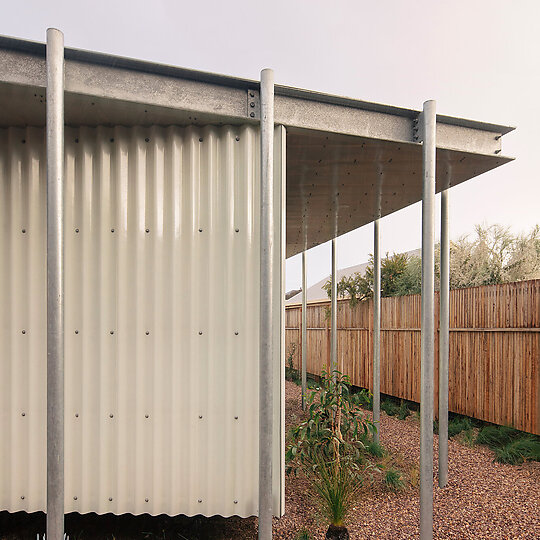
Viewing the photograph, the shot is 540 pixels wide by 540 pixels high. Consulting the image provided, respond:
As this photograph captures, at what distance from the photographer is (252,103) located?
2.68 m

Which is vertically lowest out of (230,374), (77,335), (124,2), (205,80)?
(230,374)

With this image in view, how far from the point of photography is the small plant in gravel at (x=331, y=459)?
2969 millimetres

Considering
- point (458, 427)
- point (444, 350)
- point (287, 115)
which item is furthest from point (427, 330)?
point (458, 427)

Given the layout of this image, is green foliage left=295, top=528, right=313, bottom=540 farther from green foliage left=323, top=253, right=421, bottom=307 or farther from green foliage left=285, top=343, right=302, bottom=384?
green foliage left=285, top=343, right=302, bottom=384

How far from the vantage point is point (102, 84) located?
238 cm

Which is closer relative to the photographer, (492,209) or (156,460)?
(156,460)

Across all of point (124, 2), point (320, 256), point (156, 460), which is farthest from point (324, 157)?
point (124, 2)

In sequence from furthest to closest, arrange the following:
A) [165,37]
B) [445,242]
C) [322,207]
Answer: [165,37] < [322,207] < [445,242]

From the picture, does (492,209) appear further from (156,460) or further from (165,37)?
(156,460)

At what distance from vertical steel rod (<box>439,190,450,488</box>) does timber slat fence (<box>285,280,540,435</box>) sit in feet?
4.59

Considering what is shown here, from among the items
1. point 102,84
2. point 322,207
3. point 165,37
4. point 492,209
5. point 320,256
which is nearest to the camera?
point 102,84

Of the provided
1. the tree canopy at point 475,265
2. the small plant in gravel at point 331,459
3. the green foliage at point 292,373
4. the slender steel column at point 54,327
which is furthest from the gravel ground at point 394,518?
the green foliage at point 292,373

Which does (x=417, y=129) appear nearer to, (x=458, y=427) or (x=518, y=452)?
(x=518, y=452)

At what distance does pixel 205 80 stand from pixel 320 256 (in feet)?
19.9
